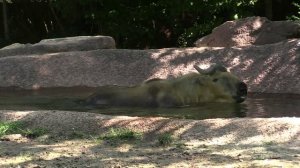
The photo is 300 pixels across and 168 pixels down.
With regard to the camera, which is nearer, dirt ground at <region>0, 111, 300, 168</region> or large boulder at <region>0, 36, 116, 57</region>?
dirt ground at <region>0, 111, 300, 168</region>

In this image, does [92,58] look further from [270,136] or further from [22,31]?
[22,31]

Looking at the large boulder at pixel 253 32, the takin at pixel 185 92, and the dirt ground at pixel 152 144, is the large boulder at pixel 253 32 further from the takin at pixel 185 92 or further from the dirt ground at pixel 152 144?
the dirt ground at pixel 152 144

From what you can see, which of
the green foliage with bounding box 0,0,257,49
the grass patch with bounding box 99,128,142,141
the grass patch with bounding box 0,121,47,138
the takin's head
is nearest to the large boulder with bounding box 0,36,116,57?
the green foliage with bounding box 0,0,257,49

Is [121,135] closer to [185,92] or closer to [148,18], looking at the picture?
[185,92]

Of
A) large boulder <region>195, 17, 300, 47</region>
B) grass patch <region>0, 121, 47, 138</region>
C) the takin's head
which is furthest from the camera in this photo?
large boulder <region>195, 17, 300, 47</region>

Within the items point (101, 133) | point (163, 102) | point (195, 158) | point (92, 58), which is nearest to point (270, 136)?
point (195, 158)

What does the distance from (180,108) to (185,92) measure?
11.5 inches

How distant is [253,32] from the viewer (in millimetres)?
13336

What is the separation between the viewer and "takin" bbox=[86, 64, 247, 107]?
819 cm

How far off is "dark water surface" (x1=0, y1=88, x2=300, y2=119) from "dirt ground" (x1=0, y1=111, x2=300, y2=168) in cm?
120

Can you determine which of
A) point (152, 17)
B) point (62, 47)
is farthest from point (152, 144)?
point (152, 17)

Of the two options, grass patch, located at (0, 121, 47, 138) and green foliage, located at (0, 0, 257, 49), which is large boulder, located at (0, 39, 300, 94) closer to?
green foliage, located at (0, 0, 257, 49)

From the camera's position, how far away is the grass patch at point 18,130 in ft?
20.5

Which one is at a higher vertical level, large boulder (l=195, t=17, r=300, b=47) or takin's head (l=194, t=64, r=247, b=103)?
large boulder (l=195, t=17, r=300, b=47)
